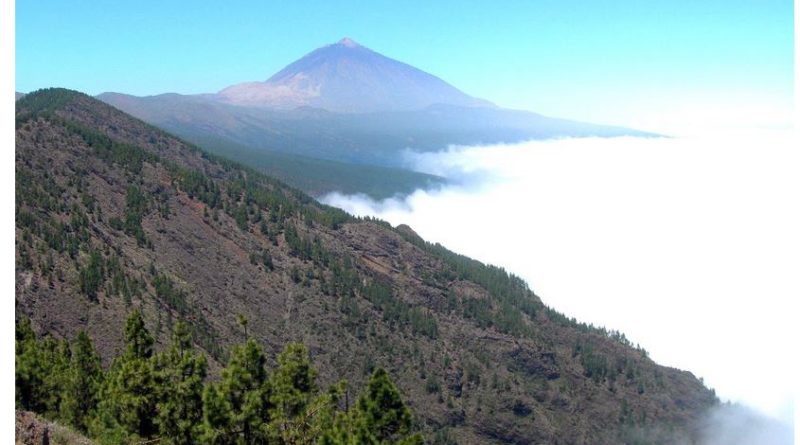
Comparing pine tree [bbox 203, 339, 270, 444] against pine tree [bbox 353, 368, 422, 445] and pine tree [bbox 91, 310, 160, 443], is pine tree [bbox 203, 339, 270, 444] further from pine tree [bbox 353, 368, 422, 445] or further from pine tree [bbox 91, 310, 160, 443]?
pine tree [bbox 353, 368, 422, 445]

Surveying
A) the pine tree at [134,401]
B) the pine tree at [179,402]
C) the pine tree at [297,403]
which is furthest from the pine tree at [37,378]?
the pine tree at [297,403]

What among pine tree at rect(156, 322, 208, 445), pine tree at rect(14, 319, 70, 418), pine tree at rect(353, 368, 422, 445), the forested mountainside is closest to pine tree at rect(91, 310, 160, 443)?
pine tree at rect(156, 322, 208, 445)

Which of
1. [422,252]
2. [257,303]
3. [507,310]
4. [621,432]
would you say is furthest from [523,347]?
[257,303]

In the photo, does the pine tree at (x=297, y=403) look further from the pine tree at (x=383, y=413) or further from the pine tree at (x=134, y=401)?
the pine tree at (x=134, y=401)

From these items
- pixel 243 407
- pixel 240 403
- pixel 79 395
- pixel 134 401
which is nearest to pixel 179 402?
pixel 134 401

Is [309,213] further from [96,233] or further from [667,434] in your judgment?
[667,434]
